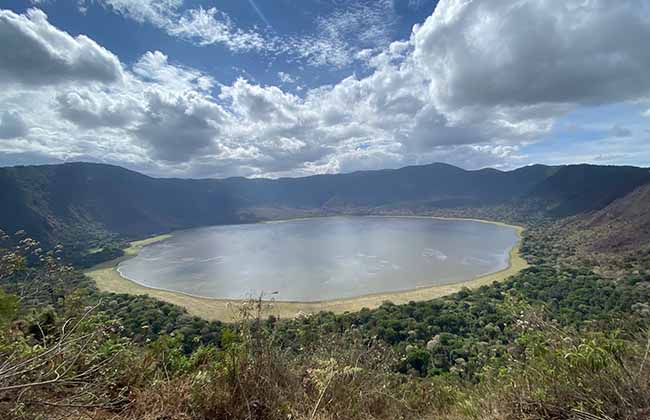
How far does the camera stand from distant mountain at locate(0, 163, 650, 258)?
53.4 metres

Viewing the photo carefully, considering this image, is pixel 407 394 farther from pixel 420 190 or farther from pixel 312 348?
pixel 420 190

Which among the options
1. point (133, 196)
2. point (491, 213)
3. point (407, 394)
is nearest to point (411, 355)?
point (407, 394)

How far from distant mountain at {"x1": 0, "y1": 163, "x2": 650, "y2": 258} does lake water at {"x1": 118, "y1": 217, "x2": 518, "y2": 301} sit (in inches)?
880

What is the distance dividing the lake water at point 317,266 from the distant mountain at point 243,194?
880 inches

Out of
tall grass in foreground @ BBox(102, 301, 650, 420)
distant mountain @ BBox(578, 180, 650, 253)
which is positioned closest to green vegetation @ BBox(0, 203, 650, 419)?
tall grass in foreground @ BBox(102, 301, 650, 420)

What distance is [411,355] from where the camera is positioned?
31.0 ft

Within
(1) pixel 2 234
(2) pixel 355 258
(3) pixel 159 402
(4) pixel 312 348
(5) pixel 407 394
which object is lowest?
(2) pixel 355 258

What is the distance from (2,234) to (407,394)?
3867 millimetres

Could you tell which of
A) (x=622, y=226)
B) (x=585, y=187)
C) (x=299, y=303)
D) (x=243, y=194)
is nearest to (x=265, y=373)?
(x=299, y=303)

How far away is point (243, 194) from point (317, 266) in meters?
109

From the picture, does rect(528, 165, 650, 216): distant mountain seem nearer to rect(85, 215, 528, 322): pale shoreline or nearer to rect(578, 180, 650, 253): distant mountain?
rect(578, 180, 650, 253): distant mountain

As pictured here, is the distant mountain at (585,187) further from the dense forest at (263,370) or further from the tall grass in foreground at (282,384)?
the tall grass in foreground at (282,384)

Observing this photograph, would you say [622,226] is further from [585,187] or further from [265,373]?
[265,373]

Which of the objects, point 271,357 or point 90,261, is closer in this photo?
point 271,357
